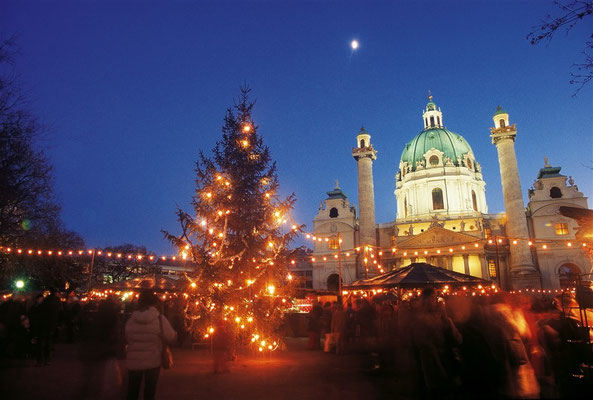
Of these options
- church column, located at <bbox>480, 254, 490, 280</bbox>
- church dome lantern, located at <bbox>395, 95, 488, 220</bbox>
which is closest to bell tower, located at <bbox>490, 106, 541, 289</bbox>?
church column, located at <bbox>480, 254, 490, 280</bbox>

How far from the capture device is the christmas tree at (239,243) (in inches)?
485

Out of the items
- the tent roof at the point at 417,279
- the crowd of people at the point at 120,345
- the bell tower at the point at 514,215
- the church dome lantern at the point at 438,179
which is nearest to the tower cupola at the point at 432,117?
the church dome lantern at the point at 438,179

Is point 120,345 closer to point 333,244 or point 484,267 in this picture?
point 333,244

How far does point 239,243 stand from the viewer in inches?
533

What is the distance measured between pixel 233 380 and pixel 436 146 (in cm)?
6115

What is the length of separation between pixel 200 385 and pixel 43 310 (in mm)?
5554

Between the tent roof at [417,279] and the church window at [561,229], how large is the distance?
38.5 metres

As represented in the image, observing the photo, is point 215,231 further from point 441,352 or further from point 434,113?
point 434,113

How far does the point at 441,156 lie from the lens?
2413 inches

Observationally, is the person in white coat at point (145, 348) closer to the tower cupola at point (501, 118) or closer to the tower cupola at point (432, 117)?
the tower cupola at point (501, 118)

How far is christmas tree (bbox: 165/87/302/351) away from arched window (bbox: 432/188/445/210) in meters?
Answer: 50.1

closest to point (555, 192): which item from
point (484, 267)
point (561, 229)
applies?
point (561, 229)

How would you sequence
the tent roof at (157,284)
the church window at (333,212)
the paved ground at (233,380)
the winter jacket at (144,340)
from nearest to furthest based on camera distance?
the winter jacket at (144,340)
the paved ground at (233,380)
the tent roof at (157,284)
the church window at (333,212)

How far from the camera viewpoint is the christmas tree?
1232cm
